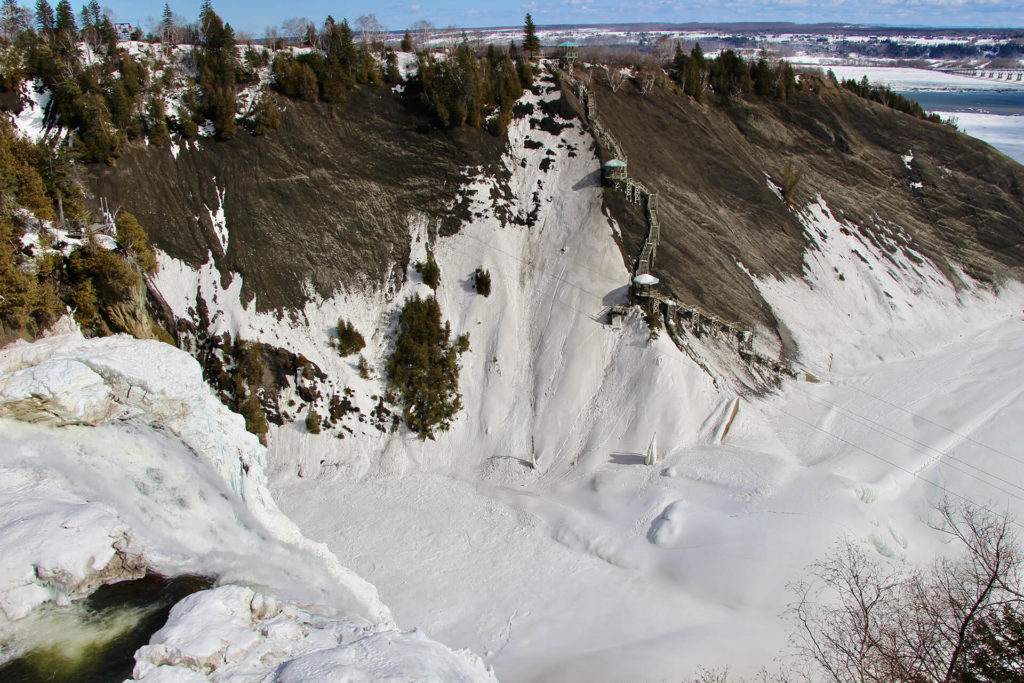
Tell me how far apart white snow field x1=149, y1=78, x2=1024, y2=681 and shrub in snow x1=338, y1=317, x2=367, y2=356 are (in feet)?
2.32

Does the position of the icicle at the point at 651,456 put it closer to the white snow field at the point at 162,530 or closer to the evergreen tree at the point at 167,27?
the white snow field at the point at 162,530

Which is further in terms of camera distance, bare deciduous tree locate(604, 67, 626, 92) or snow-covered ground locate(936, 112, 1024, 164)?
snow-covered ground locate(936, 112, 1024, 164)

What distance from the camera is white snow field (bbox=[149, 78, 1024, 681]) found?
2195 cm

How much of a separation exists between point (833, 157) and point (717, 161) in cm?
1263

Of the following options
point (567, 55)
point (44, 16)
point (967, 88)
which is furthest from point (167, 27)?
point (967, 88)

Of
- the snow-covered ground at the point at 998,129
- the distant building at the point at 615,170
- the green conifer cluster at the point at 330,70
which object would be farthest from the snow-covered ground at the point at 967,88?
the green conifer cluster at the point at 330,70

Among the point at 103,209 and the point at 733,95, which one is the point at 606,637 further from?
the point at 733,95

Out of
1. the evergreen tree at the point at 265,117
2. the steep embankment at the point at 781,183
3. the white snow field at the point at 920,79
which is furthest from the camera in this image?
the white snow field at the point at 920,79

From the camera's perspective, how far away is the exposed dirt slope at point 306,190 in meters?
31.9

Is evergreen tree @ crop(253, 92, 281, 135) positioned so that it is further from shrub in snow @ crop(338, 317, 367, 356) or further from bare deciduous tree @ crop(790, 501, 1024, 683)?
bare deciduous tree @ crop(790, 501, 1024, 683)

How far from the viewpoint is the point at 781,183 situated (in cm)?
4528

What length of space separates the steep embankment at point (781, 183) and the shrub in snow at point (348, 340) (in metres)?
15.4

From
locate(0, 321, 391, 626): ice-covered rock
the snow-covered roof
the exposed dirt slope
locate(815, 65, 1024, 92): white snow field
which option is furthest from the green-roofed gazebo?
locate(815, 65, 1024, 92): white snow field

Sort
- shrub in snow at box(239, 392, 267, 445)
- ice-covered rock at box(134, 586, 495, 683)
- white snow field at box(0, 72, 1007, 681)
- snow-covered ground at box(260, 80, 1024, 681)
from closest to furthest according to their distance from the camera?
ice-covered rock at box(134, 586, 495, 683) → white snow field at box(0, 72, 1007, 681) → snow-covered ground at box(260, 80, 1024, 681) → shrub in snow at box(239, 392, 267, 445)
